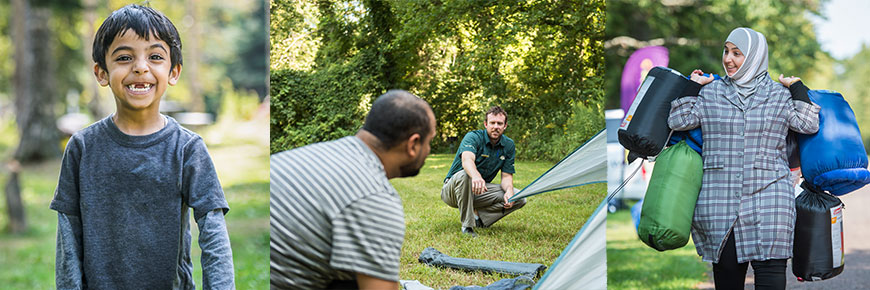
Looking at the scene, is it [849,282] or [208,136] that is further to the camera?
[208,136]

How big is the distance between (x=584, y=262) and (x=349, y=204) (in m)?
1.31

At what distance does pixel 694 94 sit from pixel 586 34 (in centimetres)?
56

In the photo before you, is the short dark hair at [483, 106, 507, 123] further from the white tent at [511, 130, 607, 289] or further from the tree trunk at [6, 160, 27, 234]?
the tree trunk at [6, 160, 27, 234]

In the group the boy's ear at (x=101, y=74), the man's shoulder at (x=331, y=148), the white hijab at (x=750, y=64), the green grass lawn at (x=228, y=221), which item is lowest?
the green grass lawn at (x=228, y=221)

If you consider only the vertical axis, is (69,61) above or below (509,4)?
below

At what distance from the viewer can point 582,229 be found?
10.6 feet

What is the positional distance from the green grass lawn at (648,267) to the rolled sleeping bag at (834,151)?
250 cm

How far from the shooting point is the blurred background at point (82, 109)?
26.4ft

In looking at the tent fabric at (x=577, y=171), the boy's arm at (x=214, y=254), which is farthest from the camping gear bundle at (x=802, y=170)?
the boy's arm at (x=214, y=254)

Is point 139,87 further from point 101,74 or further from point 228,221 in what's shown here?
point 228,221

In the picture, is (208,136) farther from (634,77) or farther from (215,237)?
(215,237)

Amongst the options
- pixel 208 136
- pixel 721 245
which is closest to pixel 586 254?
pixel 721 245

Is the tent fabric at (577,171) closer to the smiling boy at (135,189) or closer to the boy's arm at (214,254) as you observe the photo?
the boy's arm at (214,254)

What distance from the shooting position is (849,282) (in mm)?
5191
